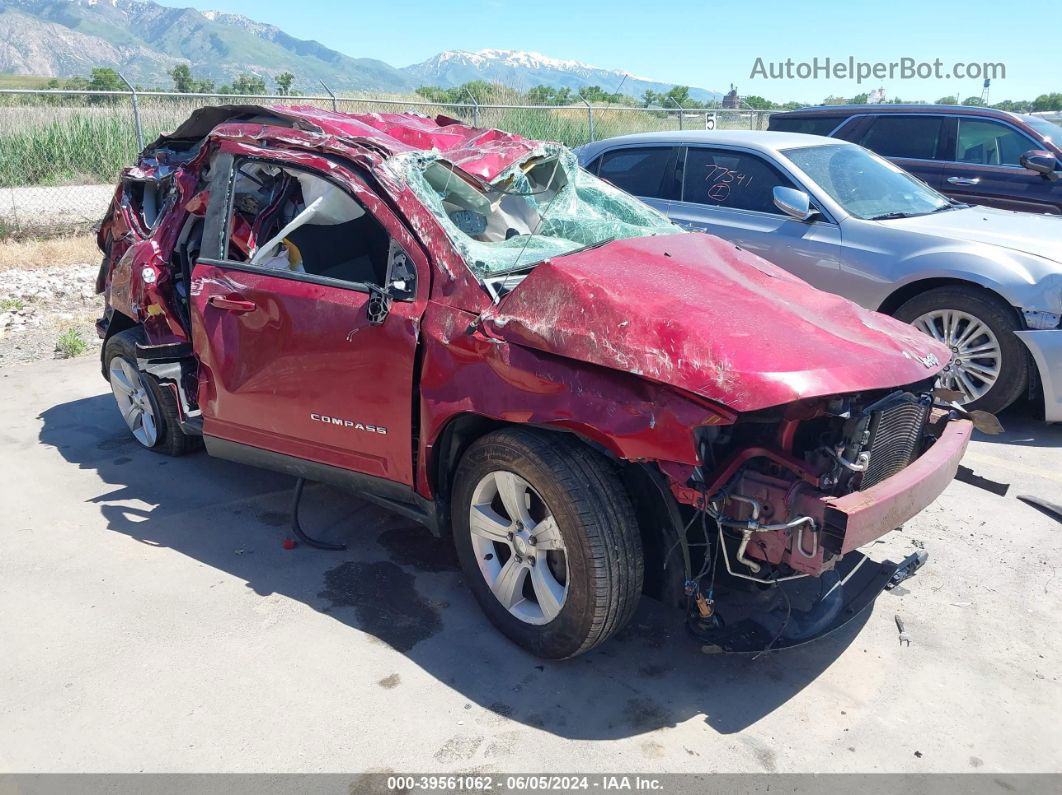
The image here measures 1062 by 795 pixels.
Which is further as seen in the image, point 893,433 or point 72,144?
point 72,144

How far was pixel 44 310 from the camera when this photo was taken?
859 centimetres

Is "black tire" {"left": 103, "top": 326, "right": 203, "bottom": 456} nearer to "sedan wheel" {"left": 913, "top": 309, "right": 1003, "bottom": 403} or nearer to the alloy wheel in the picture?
the alloy wheel

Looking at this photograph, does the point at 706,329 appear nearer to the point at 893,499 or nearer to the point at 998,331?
the point at 893,499

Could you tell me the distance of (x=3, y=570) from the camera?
12.8 ft

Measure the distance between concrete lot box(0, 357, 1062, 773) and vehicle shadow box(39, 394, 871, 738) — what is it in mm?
11

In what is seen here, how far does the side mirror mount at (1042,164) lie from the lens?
7.86 metres

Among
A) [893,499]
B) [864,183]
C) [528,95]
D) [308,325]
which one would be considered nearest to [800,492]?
[893,499]

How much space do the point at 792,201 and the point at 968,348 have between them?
1.58m

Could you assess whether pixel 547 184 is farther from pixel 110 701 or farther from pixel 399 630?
pixel 110 701

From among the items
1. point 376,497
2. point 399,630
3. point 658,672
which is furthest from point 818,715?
point 376,497

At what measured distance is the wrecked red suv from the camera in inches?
108

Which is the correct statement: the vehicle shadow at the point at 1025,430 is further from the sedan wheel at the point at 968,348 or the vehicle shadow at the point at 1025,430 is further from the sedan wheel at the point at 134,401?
the sedan wheel at the point at 134,401

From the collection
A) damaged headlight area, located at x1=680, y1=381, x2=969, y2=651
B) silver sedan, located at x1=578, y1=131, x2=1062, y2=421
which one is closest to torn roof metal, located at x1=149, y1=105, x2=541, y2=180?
damaged headlight area, located at x1=680, y1=381, x2=969, y2=651

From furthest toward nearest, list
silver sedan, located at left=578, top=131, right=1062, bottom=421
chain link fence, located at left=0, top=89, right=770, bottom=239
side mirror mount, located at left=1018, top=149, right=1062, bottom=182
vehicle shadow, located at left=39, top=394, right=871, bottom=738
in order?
chain link fence, located at left=0, top=89, right=770, bottom=239
side mirror mount, located at left=1018, top=149, right=1062, bottom=182
silver sedan, located at left=578, top=131, right=1062, bottom=421
vehicle shadow, located at left=39, top=394, right=871, bottom=738
